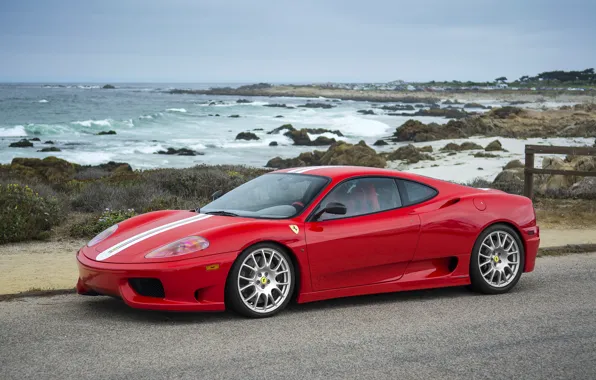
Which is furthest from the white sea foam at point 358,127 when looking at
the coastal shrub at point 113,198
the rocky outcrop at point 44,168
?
the coastal shrub at point 113,198

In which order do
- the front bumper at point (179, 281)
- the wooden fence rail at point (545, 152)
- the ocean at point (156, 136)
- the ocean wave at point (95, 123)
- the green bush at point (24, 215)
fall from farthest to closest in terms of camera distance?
the ocean wave at point (95, 123), the ocean at point (156, 136), the wooden fence rail at point (545, 152), the green bush at point (24, 215), the front bumper at point (179, 281)

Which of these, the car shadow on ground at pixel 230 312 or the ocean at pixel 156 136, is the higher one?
the car shadow on ground at pixel 230 312

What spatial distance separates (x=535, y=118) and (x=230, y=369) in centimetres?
5892

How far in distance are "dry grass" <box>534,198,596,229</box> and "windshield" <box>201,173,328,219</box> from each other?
22.1 feet

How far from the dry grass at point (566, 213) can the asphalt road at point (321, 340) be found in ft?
18.6

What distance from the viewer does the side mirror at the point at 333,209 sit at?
22.5 ft

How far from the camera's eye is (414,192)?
7586mm

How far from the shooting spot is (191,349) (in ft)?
18.4

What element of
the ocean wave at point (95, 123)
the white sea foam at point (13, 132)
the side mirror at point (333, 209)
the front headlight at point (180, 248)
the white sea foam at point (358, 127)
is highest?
the side mirror at point (333, 209)

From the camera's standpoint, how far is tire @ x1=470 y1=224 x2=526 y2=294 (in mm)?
7656

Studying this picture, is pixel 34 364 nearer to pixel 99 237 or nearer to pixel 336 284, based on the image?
pixel 99 237

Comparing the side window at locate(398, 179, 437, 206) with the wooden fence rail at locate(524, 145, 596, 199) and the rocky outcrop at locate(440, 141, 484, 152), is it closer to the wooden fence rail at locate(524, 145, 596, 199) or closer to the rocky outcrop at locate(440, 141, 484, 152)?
the wooden fence rail at locate(524, 145, 596, 199)

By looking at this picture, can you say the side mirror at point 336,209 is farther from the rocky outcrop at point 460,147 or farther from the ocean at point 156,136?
the rocky outcrop at point 460,147

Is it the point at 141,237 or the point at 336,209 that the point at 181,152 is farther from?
the point at 336,209
